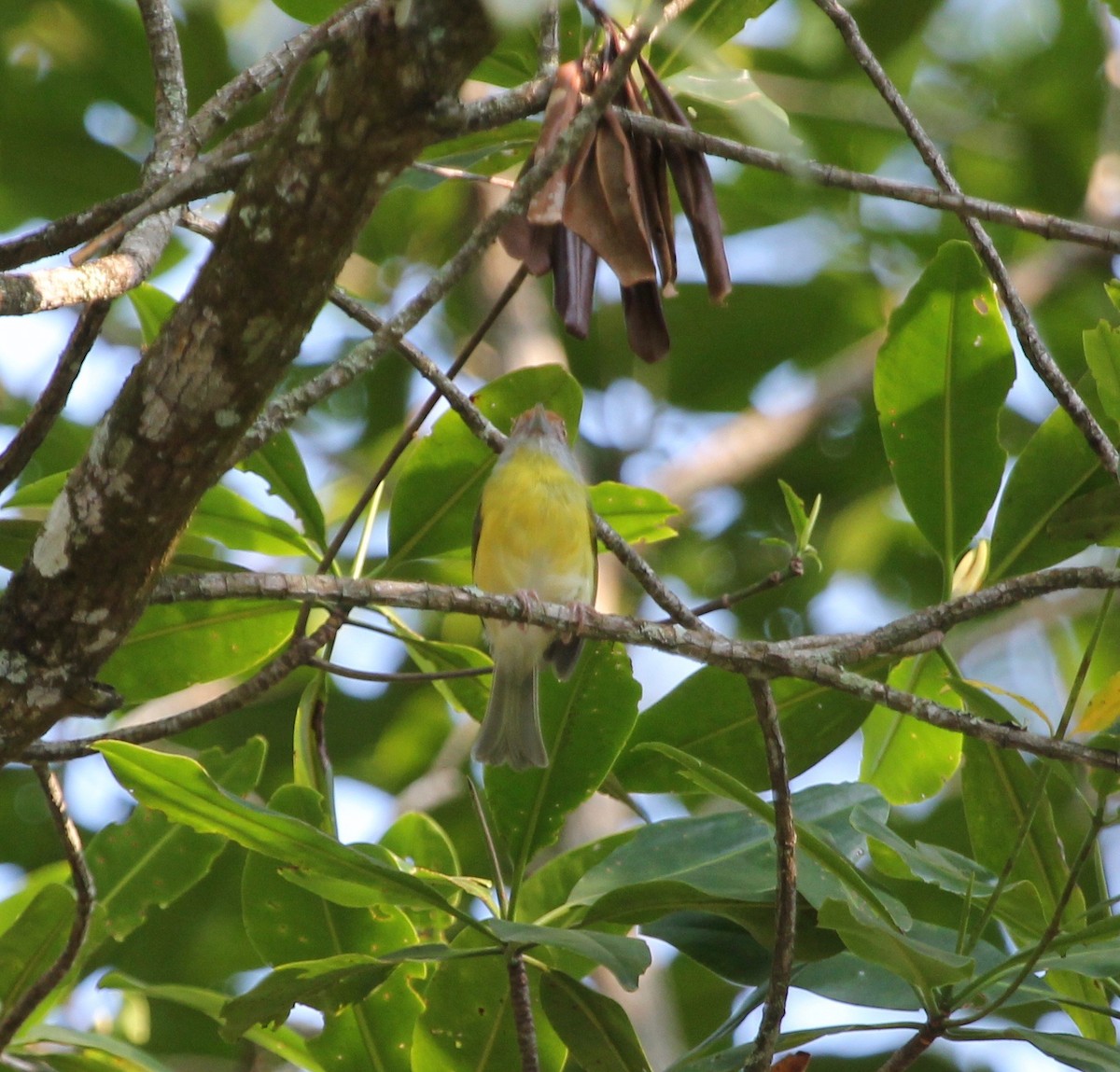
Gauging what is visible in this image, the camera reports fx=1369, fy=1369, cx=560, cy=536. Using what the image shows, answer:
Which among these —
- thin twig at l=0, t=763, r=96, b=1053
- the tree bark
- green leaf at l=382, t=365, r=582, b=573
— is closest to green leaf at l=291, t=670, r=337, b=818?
green leaf at l=382, t=365, r=582, b=573

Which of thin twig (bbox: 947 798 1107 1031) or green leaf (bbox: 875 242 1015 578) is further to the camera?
green leaf (bbox: 875 242 1015 578)

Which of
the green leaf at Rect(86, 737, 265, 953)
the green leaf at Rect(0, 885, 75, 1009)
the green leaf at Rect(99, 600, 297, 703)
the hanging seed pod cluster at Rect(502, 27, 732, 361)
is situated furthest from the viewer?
the green leaf at Rect(86, 737, 265, 953)

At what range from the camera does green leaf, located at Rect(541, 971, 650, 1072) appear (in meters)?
2.36

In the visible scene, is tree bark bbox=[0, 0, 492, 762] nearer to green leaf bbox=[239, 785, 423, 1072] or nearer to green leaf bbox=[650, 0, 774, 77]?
green leaf bbox=[239, 785, 423, 1072]

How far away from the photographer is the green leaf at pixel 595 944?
2.08 m

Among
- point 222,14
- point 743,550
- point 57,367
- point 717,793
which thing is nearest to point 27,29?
point 222,14

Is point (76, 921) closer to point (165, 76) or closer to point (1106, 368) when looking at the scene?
point (165, 76)

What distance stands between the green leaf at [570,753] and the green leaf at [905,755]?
0.62m

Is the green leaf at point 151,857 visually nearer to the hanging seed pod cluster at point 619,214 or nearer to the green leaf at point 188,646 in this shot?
the green leaf at point 188,646

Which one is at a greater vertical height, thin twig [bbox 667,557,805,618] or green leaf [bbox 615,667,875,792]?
thin twig [bbox 667,557,805,618]

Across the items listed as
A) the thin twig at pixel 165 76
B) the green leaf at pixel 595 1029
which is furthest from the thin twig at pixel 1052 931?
the thin twig at pixel 165 76

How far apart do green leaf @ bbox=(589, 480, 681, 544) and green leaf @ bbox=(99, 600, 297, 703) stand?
2.68 feet

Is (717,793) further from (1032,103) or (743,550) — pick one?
(1032,103)

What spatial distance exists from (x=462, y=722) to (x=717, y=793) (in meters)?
3.35
